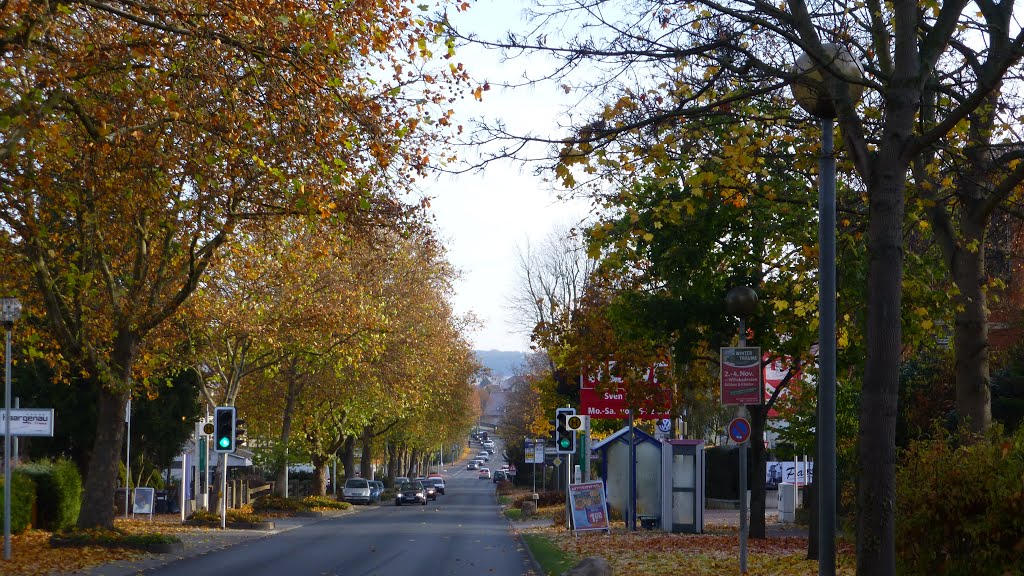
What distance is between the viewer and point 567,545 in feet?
81.3

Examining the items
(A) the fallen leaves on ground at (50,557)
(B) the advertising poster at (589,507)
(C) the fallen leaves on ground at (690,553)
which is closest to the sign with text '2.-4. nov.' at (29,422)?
(A) the fallen leaves on ground at (50,557)

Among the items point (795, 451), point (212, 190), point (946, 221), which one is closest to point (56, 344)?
point (212, 190)

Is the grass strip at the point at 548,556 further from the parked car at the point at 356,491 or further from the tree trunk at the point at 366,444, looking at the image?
the tree trunk at the point at 366,444

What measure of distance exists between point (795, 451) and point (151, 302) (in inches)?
617

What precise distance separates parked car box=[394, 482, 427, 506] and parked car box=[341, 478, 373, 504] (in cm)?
218

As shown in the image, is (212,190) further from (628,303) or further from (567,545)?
(567,545)

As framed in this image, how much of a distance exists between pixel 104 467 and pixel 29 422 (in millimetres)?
2566

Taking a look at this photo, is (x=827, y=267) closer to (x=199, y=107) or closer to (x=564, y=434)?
(x=199, y=107)

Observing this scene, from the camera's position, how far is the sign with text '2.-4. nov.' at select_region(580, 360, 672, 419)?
26266 mm

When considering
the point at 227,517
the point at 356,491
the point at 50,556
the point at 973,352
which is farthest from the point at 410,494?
the point at 973,352

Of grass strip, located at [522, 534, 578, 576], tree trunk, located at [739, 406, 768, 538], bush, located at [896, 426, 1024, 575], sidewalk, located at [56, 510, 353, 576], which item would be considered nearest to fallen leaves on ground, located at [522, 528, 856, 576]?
grass strip, located at [522, 534, 578, 576]

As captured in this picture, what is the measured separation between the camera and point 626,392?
1102 inches

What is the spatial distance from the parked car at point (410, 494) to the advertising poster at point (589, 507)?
118 feet

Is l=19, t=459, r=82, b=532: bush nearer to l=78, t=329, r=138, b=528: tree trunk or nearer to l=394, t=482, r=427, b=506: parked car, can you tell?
l=78, t=329, r=138, b=528: tree trunk
